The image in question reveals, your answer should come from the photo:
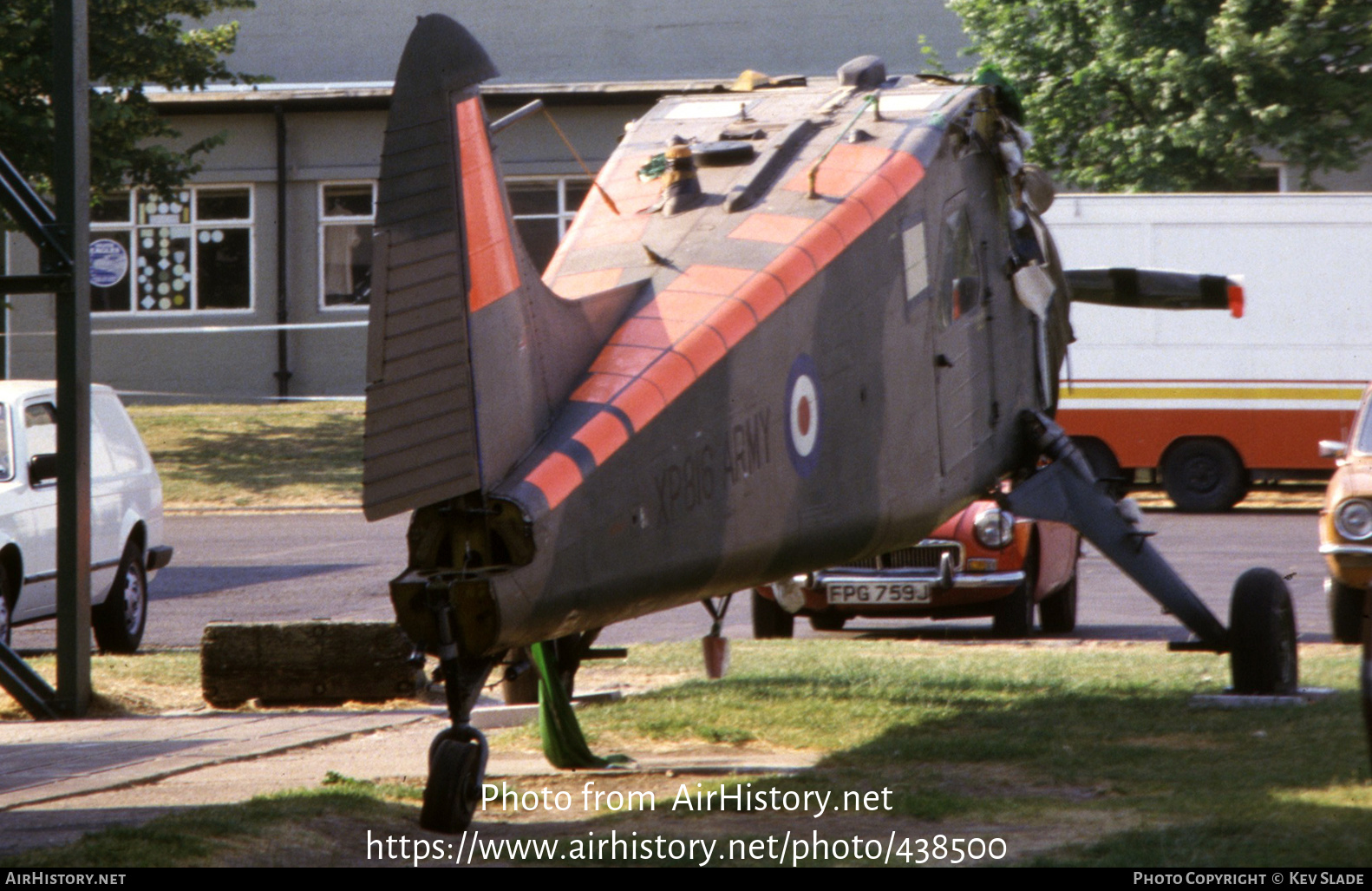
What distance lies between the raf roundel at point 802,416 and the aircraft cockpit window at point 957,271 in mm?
1629

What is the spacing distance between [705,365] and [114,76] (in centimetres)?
1951

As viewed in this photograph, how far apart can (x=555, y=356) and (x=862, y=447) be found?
5.97ft

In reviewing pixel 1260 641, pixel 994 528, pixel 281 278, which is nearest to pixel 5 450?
pixel 994 528

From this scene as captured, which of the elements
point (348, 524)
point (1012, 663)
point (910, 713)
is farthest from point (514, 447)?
Result: point (348, 524)

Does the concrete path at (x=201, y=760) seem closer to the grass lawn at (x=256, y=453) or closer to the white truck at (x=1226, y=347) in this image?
the grass lawn at (x=256, y=453)

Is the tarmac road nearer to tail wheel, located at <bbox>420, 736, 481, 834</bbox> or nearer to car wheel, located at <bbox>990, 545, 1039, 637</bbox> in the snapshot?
car wheel, located at <bbox>990, 545, 1039, 637</bbox>

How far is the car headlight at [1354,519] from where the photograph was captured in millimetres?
11570

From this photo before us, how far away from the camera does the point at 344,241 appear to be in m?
33.3

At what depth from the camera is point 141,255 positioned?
3378 centimetres

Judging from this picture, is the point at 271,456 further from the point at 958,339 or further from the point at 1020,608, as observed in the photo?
the point at 958,339

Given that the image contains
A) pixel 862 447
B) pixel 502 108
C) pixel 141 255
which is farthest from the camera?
pixel 141 255

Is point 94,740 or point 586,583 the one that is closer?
point 586,583

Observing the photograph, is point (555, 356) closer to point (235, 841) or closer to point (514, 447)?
point (514, 447)

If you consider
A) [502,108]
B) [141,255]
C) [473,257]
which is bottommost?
[473,257]
